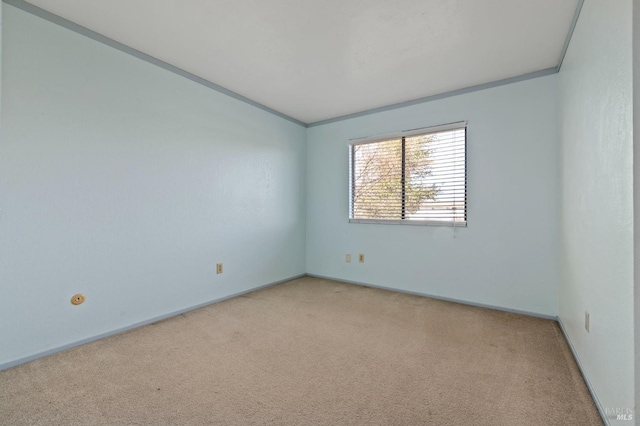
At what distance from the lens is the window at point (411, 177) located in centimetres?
315

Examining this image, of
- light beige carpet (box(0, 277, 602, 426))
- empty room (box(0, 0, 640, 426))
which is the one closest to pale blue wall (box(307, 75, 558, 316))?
empty room (box(0, 0, 640, 426))

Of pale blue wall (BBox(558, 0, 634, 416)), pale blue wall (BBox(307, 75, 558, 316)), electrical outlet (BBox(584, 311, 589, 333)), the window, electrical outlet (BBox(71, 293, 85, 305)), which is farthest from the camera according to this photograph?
the window

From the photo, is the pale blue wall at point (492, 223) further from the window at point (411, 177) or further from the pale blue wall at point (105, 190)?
the pale blue wall at point (105, 190)

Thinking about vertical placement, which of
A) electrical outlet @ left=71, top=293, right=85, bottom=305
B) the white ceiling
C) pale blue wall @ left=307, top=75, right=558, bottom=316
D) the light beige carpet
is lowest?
the light beige carpet

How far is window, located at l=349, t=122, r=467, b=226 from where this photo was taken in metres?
3.15

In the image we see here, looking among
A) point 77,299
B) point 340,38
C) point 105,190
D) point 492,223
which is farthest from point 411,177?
point 77,299

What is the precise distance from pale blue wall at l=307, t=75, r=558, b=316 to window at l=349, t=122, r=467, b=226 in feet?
0.34

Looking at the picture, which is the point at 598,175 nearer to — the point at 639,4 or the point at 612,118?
the point at 612,118

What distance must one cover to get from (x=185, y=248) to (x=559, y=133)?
3.55 m

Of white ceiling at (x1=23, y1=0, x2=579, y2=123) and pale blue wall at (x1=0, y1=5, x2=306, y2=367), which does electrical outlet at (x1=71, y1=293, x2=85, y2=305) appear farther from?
white ceiling at (x1=23, y1=0, x2=579, y2=123)

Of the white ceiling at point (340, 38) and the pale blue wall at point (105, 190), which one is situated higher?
the white ceiling at point (340, 38)

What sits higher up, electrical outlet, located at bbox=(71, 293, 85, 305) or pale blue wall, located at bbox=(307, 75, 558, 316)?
pale blue wall, located at bbox=(307, 75, 558, 316)

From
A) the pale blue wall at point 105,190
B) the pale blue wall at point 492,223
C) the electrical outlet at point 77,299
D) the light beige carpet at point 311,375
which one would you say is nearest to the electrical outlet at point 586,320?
the light beige carpet at point 311,375

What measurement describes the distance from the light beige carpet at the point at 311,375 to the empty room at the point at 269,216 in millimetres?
17
